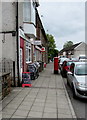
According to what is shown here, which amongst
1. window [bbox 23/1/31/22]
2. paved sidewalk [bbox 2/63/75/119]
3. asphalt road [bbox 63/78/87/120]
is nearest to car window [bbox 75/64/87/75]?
asphalt road [bbox 63/78/87/120]

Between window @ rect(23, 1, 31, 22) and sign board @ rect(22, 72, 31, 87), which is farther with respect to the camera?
window @ rect(23, 1, 31, 22)

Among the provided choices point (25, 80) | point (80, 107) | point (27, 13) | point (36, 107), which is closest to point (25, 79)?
point (25, 80)

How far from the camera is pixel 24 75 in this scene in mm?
9602

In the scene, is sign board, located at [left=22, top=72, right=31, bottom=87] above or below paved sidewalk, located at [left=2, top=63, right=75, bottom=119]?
above

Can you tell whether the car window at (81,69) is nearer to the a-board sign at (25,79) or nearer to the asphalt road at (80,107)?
the asphalt road at (80,107)

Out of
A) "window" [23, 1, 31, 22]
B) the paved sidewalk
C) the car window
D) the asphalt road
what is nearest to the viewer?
the paved sidewalk

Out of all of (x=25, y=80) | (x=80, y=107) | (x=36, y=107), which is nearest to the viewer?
(x=36, y=107)

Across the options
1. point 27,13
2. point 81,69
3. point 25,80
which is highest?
point 27,13

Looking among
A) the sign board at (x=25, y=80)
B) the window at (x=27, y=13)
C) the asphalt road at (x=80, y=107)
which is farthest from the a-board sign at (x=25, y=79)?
the window at (x=27, y=13)

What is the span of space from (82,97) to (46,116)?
2.30 meters

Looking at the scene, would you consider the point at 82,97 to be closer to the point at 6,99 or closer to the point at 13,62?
the point at 6,99

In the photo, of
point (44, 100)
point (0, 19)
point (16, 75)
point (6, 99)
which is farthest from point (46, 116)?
point (0, 19)

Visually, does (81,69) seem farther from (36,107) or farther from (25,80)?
(36,107)

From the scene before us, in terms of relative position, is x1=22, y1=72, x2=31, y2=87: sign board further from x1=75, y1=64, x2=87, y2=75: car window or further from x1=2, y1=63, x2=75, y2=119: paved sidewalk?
x1=75, y1=64, x2=87, y2=75: car window
